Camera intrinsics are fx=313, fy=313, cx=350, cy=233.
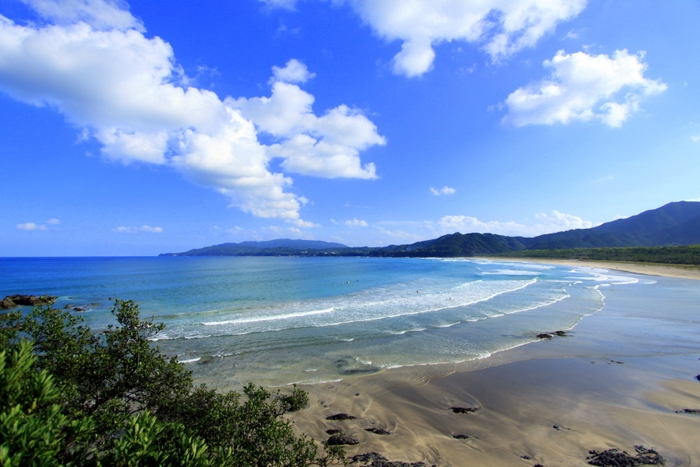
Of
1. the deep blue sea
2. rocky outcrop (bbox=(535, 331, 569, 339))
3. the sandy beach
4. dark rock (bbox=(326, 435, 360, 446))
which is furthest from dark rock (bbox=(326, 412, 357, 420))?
rocky outcrop (bbox=(535, 331, 569, 339))

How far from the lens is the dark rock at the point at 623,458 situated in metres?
8.28

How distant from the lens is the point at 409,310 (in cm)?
2947

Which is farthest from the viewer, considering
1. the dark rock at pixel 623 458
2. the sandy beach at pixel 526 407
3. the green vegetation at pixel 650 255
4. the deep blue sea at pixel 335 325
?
the green vegetation at pixel 650 255

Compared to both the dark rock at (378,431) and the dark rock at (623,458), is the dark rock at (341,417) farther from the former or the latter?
the dark rock at (623,458)

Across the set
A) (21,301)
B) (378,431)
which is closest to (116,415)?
(378,431)

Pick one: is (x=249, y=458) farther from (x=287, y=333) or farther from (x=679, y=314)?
(x=679, y=314)

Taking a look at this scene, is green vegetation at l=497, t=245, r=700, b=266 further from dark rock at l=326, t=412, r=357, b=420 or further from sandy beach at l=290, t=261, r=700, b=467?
dark rock at l=326, t=412, r=357, b=420

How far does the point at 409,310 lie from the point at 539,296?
17.8 metres

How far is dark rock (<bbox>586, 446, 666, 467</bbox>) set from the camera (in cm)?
828

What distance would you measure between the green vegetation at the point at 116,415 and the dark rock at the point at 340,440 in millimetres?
807

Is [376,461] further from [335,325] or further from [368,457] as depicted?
[335,325]

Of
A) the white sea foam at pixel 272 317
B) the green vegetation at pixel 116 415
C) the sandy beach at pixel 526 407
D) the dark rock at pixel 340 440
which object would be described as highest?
the green vegetation at pixel 116 415

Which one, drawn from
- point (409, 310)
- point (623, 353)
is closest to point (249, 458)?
point (623, 353)

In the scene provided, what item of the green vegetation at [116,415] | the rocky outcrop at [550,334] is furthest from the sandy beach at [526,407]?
the green vegetation at [116,415]
